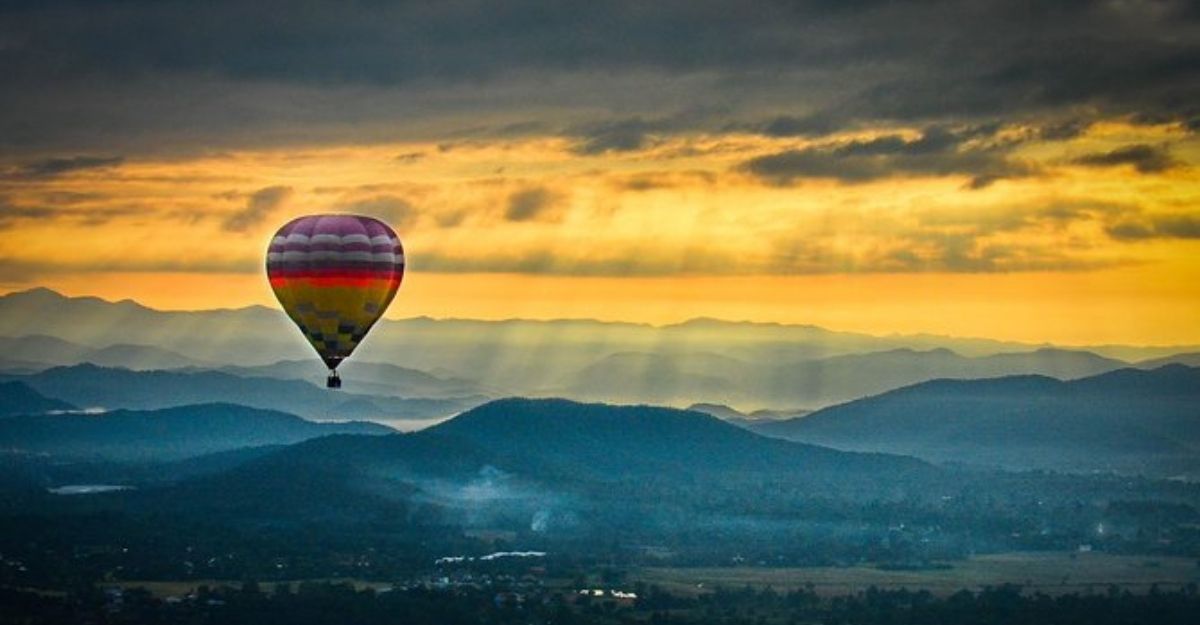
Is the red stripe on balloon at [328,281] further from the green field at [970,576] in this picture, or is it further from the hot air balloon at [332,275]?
the green field at [970,576]

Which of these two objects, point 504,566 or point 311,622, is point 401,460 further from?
point 311,622

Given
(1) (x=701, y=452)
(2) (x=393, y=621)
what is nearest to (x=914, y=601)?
(2) (x=393, y=621)

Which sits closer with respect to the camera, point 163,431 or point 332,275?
point 332,275

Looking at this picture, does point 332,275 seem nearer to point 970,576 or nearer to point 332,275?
point 332,275

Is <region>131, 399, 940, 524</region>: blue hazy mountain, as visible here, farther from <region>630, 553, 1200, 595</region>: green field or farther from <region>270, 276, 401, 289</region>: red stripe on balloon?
<region>270, 276, 401, 289</region>: red stripe on balloon

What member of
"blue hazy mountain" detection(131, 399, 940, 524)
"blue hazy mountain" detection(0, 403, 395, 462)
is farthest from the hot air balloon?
"blue hazy mountain" detection(0, 403, 395, 462)

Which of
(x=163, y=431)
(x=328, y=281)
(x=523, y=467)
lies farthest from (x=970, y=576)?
(x=163, y=431)
